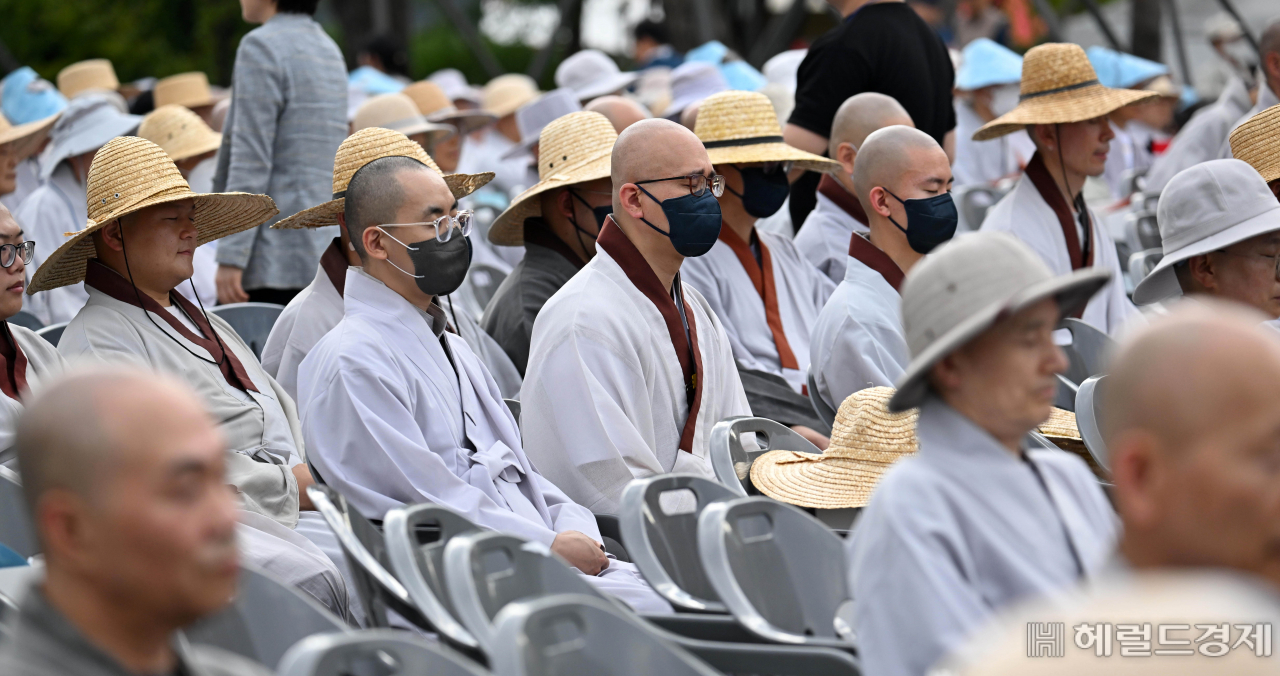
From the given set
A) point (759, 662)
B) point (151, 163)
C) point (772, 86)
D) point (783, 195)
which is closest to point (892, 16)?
point (783, 195)

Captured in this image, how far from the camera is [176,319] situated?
12.3ft

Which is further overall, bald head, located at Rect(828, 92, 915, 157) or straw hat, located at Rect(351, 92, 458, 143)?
straw hat, located at Rect(351, 92, 458, 143)

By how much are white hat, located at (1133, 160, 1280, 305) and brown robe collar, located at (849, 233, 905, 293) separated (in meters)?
0.71

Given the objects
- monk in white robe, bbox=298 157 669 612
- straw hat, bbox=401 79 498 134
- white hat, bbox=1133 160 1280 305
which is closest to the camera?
monk in white robe, bbox=298 157 669 612

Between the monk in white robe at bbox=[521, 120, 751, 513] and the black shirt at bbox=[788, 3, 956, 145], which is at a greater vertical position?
the black shirt at bbox=[788, 3, 956, 145]

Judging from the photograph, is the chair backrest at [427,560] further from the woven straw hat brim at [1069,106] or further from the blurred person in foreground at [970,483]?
the woven straw hat brim at [1069,106]

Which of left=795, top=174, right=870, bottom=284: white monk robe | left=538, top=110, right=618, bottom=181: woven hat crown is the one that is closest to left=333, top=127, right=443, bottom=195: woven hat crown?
left=538, top=110, right=618, bottom=181: woven hat crown

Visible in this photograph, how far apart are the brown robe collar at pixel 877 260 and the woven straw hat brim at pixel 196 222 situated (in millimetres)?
1721

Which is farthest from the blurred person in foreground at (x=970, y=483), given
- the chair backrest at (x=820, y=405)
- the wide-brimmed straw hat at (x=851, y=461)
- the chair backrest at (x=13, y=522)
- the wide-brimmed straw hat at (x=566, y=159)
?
the wide-brimmed straw hat at (x=566, y=159)

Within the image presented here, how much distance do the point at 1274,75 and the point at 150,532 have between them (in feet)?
18.4

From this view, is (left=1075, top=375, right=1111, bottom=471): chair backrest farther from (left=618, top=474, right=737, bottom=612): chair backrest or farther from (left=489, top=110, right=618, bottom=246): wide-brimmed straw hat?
(left=489, top=110, right=618, bottom=246): wide-brimmed straw hat

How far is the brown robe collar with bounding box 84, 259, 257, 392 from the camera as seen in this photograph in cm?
365

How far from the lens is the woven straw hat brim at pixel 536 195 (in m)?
4.56

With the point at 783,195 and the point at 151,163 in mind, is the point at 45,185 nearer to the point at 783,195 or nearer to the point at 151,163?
the point at 151,163
